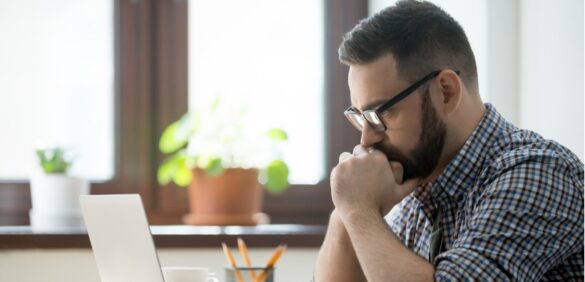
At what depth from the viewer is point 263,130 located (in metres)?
3.30

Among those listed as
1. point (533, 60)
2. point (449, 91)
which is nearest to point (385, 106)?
point (449, 91)

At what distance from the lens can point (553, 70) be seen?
226cm

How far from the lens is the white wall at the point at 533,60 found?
212cm

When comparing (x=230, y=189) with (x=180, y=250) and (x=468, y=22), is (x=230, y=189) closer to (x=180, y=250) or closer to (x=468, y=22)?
(x=180, y=250)

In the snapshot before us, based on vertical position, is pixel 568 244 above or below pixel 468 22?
below

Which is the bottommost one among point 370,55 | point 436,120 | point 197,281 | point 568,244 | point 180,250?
point 180,250

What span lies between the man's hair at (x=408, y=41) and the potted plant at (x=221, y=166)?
1400 millimetres

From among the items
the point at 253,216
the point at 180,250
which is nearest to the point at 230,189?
the point at 253,216

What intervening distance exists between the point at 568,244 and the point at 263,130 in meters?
1.85

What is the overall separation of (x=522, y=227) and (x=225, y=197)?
1713 mm

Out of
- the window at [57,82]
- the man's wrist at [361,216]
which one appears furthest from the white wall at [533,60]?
the window at [57,82]

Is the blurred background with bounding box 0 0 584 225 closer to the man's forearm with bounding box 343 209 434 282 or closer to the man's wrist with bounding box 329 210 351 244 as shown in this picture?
the man's wrist with bounding box 329 210 351 244

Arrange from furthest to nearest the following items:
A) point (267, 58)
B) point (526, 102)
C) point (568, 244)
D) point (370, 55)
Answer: point (267, 58), point (526, 102), point (370, 55), point (568, 244)

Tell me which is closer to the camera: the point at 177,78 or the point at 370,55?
the point at 370,55
